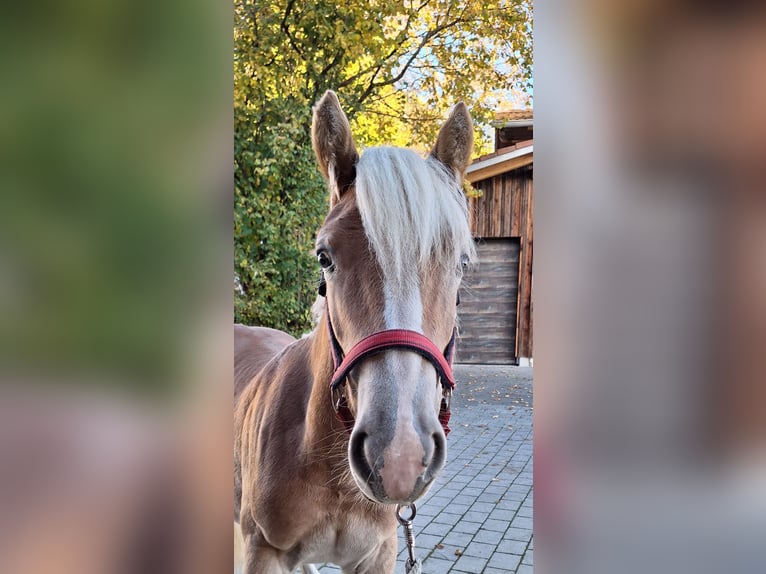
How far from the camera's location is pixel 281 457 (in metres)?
1.48

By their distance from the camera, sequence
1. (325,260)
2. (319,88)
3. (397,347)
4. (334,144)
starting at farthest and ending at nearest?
(319,88)
(334,144)
(325,260)
(397,347)

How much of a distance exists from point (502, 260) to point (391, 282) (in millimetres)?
7007

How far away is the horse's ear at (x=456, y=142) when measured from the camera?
135 cm

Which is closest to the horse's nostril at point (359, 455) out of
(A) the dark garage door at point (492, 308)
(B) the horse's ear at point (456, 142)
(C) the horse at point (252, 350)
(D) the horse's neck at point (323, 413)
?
(D) the horse's neck at point (323, 413)

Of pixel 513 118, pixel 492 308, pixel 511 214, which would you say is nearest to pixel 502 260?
pixel 511 214

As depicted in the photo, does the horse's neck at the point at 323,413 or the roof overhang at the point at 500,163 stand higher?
the roof overhang at the point at 500,163

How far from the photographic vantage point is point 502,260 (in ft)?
25.5

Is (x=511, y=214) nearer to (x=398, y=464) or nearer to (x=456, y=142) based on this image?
(x=456, y=142)

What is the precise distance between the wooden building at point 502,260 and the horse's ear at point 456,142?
5593mm
